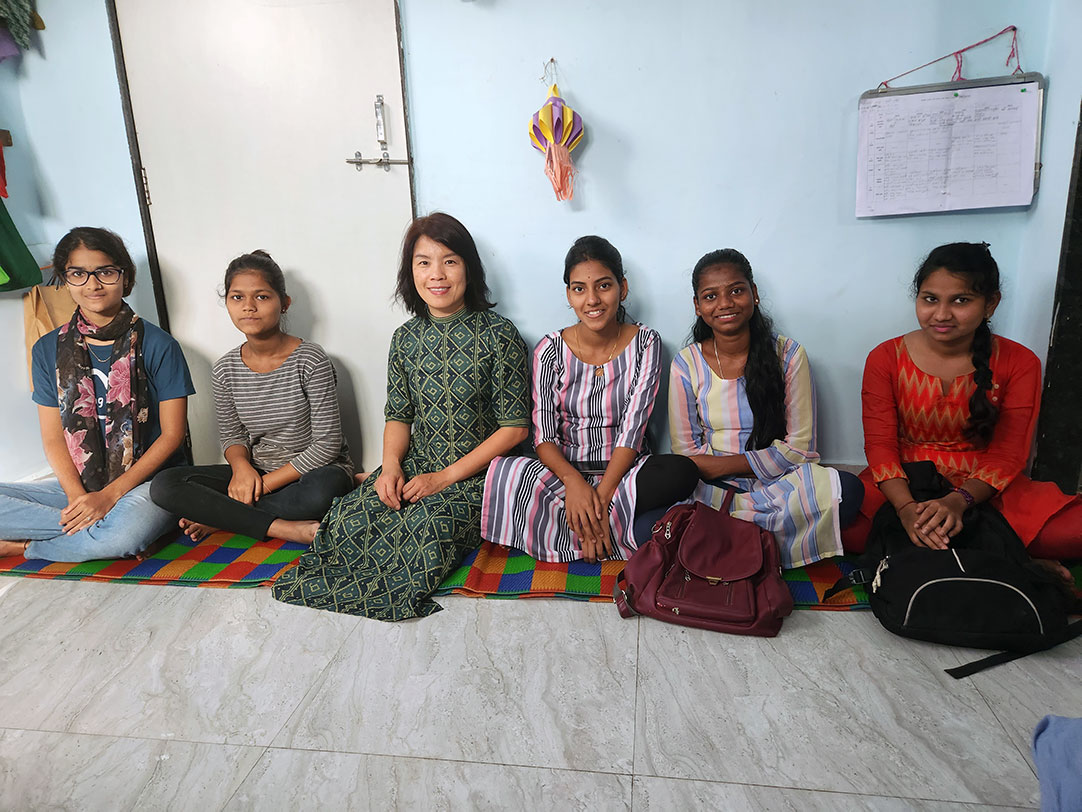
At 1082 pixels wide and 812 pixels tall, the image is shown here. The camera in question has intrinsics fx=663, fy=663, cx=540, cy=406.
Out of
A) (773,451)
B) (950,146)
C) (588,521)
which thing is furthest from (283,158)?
(950,146)

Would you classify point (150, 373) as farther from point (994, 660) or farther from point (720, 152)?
point (994, 660)

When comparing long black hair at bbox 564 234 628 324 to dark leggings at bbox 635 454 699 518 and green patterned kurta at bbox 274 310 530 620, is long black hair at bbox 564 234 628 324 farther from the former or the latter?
dark leggings at bbox 635 454 699 518

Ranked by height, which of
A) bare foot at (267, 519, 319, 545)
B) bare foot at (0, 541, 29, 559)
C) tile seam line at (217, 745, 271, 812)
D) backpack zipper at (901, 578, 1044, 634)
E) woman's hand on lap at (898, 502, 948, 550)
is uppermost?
woman's hand on lap at (898, 502, 948, 550)

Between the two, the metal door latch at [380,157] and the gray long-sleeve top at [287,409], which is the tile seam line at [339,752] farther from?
the metal door latch at [380,157]

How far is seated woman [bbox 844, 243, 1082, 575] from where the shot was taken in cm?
166

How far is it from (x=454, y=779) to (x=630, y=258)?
5.38ft

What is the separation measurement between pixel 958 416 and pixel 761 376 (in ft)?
1.71

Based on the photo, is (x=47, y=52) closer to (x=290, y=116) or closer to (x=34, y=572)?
(x=290, y=116)

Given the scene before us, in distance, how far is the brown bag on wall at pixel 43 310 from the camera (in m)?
2.39

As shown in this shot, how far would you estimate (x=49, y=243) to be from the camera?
8.21 ft

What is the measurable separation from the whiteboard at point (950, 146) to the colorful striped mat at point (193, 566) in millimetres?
2107

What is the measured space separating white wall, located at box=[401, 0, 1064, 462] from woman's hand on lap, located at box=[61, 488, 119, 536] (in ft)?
4.70

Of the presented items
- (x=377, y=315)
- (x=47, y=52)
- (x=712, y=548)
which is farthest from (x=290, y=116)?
(x=712, y=548)

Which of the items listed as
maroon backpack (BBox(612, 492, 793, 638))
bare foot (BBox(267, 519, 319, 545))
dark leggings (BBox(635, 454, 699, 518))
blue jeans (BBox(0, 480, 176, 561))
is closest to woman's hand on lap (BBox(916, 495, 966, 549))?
maroon backpack (BBox(612, 492, 793, 638))
